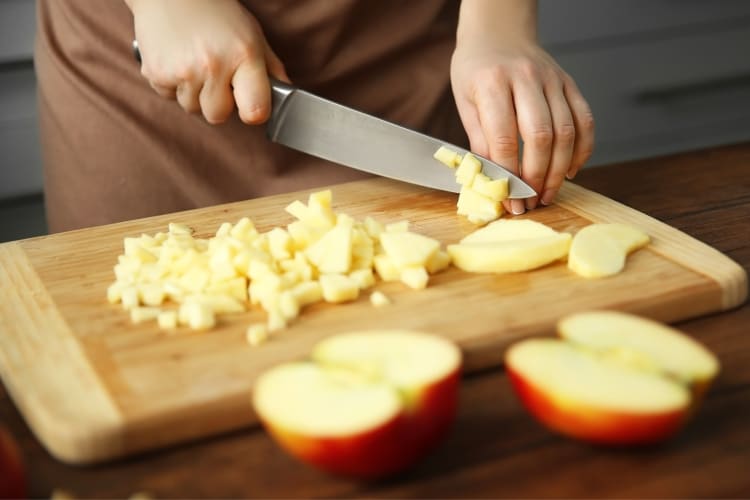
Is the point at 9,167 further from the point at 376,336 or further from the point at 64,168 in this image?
the point at 376,336

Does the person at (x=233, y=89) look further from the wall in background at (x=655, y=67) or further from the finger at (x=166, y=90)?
the wall in background at (x=655, y=67)

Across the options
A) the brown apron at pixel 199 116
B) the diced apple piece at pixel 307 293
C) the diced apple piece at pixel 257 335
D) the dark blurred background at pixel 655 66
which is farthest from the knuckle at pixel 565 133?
the dark blurred background at pixel 655 66

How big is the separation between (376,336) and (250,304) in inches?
11.2

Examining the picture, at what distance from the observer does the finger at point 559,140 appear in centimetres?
128

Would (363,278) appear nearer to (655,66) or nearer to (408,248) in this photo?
(408,248)

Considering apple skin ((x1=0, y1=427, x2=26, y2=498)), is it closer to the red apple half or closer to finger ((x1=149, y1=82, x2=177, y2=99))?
the red apple half

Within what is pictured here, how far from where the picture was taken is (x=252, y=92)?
49.3 inches

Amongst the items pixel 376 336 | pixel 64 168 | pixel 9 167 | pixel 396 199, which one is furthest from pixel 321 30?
pixel 9 167

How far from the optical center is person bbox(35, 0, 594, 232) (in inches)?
52.0

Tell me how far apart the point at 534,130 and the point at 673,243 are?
0.24 meters

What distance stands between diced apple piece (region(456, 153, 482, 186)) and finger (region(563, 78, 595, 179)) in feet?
0.47

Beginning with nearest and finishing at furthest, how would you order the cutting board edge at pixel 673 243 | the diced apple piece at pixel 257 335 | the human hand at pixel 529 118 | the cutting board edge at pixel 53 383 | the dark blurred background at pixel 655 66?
the cutting board edge at pixel 53 383, the diced apple piece at pixel 257 335, the cutting board edge at pixel 673 243, the human hand at pixel 529 118, the dark blurred background at pixel 655 66

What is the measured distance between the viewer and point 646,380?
0.72 m

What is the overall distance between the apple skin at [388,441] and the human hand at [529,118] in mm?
599
